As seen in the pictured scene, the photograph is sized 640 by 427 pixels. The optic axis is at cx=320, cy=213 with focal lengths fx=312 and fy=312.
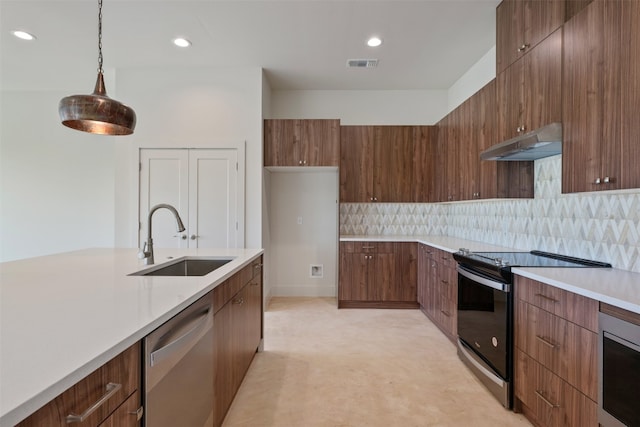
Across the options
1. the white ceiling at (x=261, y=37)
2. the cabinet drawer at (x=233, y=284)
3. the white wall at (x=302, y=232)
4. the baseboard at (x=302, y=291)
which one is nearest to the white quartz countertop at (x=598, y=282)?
the cabinet drawer at (x=233, y=284)

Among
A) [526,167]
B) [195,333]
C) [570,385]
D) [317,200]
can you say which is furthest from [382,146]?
[195,333]

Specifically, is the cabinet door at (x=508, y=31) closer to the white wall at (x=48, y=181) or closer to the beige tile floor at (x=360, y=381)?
the beige tile floor at (x=360, y=381)

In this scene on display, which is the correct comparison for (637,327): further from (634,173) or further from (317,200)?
(317,200)

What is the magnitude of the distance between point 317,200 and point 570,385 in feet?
11.7

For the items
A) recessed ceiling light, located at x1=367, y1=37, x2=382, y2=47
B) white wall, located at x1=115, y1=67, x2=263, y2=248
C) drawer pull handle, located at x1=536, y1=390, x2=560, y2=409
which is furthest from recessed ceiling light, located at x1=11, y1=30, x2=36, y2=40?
drawer pull handle, located at x1=536, y1=390, x2=560, y2=409

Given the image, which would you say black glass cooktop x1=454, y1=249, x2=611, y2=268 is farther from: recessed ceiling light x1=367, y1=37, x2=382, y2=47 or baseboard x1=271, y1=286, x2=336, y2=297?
baseboard x1=271, y1=286, x2=336, y2=297

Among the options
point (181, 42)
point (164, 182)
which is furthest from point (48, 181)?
point (181, 42)

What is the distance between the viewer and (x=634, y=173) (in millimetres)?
1477

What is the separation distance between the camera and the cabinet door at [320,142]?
411 cm

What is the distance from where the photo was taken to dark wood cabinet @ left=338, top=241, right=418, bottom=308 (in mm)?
4062

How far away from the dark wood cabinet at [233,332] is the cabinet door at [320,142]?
6.15 ft

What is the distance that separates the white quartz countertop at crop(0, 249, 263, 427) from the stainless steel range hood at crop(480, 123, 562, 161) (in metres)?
2.13

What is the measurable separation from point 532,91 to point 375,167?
2.22 metres

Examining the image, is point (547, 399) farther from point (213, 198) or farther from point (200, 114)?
point (200, 114)
